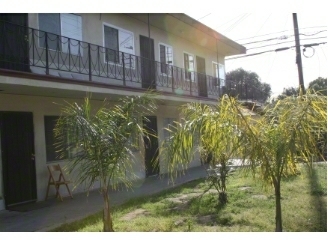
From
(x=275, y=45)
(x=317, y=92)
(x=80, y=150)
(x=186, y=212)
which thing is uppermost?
(x=275, y=45)

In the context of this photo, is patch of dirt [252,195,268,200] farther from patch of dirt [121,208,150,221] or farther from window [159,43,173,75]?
window [159,43,173,75]

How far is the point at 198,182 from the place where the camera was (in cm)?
998

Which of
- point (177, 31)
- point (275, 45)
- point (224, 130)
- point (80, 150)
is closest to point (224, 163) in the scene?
point (224, 130)

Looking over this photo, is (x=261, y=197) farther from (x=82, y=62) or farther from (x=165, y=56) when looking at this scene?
(x=165, y=56)

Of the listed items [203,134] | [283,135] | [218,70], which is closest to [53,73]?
[203,134]

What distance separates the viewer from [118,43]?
10.2 m

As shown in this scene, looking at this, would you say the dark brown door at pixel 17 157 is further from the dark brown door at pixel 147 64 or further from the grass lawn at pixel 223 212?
the dark brown door at pixel 147 64

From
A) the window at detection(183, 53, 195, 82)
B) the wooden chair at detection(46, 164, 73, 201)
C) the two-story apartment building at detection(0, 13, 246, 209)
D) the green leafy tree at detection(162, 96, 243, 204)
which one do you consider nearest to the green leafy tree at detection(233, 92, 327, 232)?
the green leafy tree at detection(162, 96, 243, 204)

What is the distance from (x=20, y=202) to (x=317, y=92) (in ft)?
21.0

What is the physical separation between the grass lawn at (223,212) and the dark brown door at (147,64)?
366 cm

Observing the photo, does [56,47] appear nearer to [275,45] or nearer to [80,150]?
[80,150]

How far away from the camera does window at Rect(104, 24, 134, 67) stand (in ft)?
32.3

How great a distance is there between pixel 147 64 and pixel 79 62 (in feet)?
12.1

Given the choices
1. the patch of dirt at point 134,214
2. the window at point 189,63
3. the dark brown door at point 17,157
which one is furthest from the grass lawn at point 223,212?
the window at point 189,63
